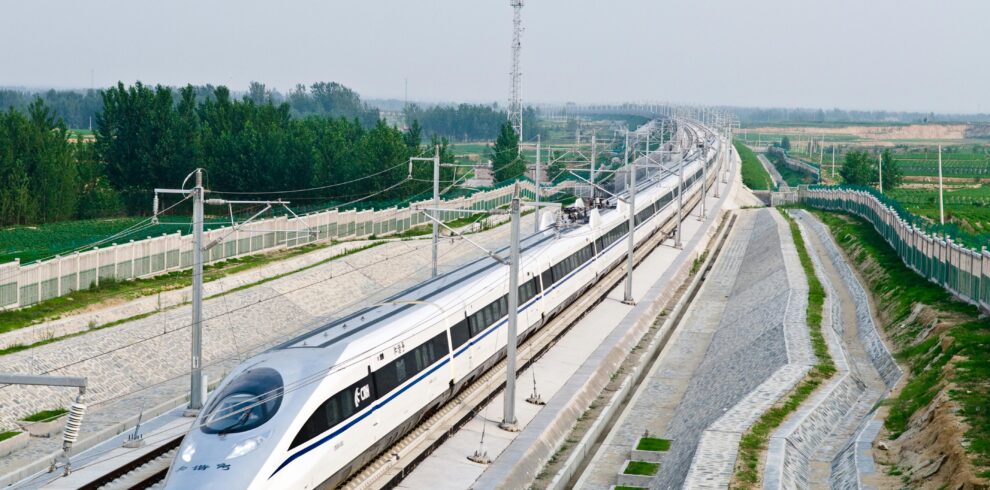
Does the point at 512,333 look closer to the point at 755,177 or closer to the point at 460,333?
the point at 460,333

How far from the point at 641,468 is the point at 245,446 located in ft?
35.2

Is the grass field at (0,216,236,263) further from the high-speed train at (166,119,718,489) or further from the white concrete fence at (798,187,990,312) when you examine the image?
the white concrete fence at (798,187,990,312)

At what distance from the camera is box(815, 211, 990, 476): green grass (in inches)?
893

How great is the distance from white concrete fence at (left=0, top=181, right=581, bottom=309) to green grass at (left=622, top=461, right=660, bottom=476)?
307 inches

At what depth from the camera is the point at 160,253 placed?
4588cm

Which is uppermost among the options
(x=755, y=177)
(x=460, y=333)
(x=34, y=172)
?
(x=34, y=172)

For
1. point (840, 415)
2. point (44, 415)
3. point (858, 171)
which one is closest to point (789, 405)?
point (840, 415)

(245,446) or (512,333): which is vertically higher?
(512,333)

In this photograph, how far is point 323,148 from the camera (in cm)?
8894

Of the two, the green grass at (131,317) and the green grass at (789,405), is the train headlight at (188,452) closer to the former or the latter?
the green grass at (789,405)

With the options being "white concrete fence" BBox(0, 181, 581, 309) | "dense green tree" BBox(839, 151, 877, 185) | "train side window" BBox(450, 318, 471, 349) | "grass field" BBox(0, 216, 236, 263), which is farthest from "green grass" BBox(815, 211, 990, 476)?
"dense green tree" BBox(839, 151, 877, 185)

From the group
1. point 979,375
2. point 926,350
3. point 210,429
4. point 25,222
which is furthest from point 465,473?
point 25,222

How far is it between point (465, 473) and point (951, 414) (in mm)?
10221

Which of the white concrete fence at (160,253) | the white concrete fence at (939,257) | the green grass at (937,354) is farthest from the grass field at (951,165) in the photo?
the green grass at (937,354)
